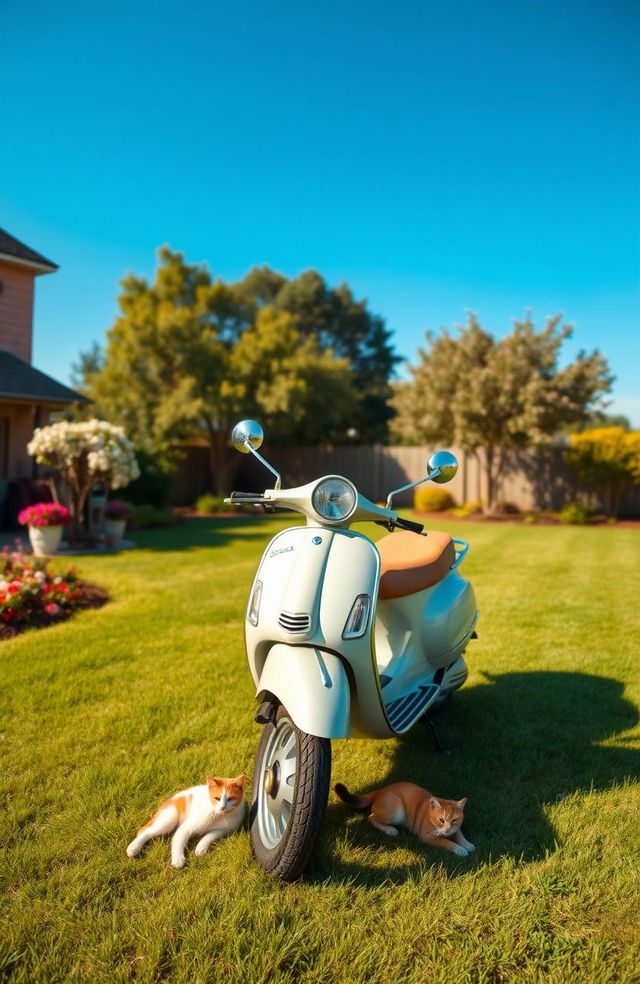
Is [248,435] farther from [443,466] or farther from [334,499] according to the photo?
[443,466]

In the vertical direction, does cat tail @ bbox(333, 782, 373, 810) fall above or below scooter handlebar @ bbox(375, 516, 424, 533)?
below

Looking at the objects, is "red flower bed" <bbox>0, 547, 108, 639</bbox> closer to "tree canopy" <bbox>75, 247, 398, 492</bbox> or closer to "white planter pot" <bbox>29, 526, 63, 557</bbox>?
"white planter pot" <bbox>29, 526, 63, 557</bbox>

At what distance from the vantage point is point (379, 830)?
227 centimetres

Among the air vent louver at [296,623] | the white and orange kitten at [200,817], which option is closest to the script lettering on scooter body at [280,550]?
the air vent louver at [296,623]

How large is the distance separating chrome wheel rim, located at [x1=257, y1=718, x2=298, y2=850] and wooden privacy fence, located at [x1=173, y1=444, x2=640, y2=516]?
13625mm

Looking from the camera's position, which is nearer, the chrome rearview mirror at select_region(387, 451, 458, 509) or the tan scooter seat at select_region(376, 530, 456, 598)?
the chrome rearview mirror at select_region(387, 451, 458, 509)

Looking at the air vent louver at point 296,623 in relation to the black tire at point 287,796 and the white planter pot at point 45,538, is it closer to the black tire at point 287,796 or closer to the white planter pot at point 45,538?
the black tire at point 287,796

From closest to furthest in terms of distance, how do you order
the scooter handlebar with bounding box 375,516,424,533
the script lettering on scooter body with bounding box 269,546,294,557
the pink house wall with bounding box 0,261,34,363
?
the script lettering on scooter body with bounding box 269,546,294,557, the scooter handlebar with bounding box 375,516,424,533, the pink house wall with bounding box 0,261,34,363

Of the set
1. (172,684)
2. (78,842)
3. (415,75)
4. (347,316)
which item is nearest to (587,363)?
(415,75)

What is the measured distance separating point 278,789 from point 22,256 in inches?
494

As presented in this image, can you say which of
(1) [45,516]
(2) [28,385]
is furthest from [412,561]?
(2) [28,385]

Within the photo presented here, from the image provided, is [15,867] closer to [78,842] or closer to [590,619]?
[78,842]

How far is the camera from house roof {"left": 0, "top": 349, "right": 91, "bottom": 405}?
34.6 ft

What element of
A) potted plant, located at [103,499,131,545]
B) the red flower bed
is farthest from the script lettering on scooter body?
potted plant, located at [103,499,131,545]
